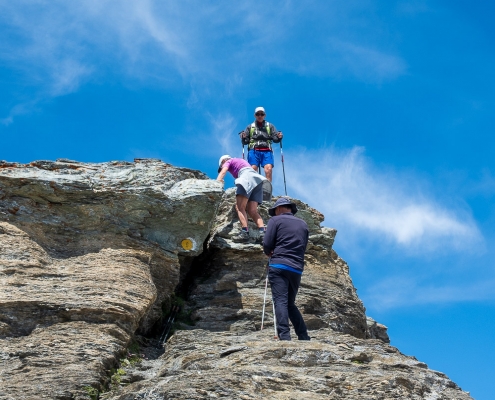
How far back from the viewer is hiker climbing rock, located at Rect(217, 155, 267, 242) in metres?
18.9

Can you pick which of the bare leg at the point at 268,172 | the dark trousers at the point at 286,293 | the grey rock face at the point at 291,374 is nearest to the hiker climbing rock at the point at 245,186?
the bare leg at the point at 268,172

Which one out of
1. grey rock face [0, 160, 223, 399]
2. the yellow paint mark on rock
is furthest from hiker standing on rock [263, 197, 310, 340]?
the yellow paint mark on rock

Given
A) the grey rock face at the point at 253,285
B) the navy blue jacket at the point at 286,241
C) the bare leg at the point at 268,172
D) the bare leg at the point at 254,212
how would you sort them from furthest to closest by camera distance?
1. the bare leg at the point at 268,172
2. the bare leg at the point at 254,212
3. the grey rock face at the point at 253,285
4. the navy blue jacket at the point at 286,241

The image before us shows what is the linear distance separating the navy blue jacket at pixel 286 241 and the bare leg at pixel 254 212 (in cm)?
502

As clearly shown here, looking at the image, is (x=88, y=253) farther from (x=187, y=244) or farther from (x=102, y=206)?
(x=187, y=244)

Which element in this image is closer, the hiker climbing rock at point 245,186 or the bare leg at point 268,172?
the hiker climbing rock at point 245,186

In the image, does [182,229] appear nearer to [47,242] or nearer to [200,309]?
[200,309]

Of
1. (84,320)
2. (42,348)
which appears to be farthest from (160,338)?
(42,348)

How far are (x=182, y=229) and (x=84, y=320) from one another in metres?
4.61

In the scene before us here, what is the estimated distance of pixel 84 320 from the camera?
14.5 meters

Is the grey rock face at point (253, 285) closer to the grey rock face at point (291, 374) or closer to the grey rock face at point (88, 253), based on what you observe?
the grey rock face at point (88, 253)

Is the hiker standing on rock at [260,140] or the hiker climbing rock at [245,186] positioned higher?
the hiker standing on rock at [260,140]

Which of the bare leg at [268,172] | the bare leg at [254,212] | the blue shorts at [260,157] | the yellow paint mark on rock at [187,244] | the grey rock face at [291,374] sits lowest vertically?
the grey rock face at [291,374]

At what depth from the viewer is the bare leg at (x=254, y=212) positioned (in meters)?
19.5
